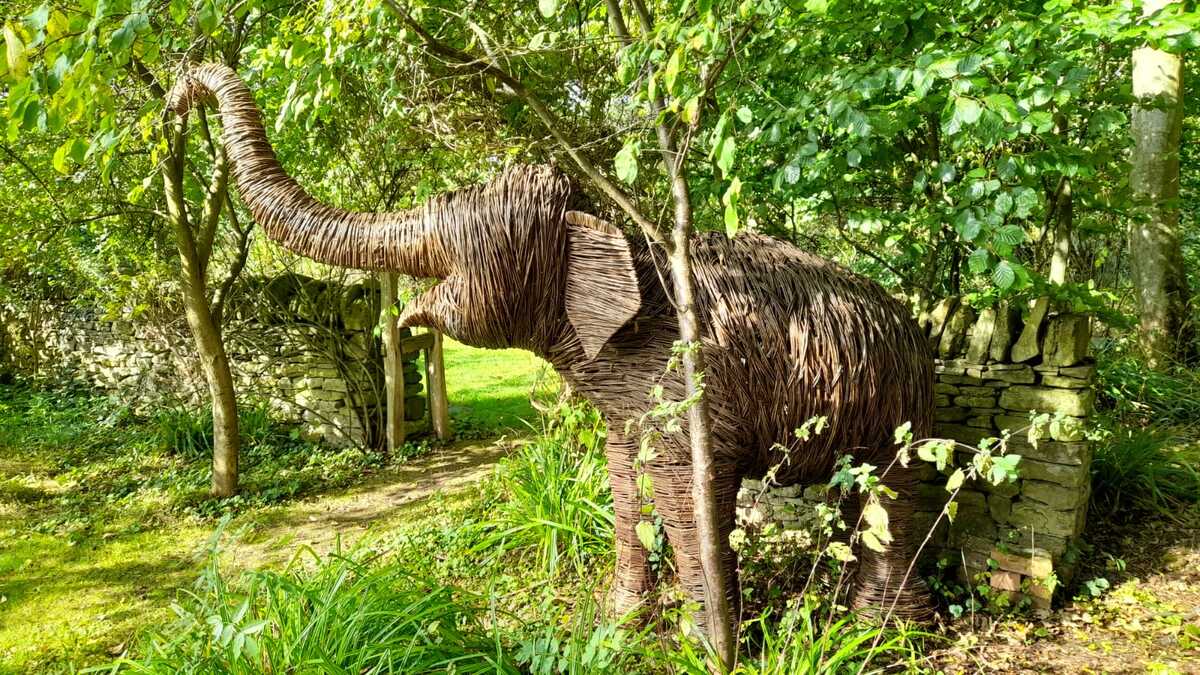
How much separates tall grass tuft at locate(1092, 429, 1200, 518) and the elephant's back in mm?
2107

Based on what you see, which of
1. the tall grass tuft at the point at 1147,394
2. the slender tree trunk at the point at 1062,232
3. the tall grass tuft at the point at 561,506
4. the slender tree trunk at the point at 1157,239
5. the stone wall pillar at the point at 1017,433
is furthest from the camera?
the slender tree trunk at the point at 1157,239

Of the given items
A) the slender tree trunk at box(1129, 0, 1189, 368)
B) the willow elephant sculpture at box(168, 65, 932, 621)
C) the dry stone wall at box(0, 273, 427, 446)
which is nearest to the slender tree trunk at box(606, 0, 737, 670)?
the willow elephant sculpture at box(168, 65, 932, 621)

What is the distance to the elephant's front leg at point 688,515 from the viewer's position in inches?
93.0

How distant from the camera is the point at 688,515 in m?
2.37

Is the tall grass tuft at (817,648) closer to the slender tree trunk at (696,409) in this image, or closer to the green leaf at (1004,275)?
the slender tree trunk at (696,409)

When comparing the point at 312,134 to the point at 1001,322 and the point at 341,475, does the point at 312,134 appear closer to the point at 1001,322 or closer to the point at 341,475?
the point at 341,475

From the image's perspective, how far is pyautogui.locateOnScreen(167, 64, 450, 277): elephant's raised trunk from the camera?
2.07m

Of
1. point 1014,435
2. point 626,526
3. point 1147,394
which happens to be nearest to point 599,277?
point 626,526

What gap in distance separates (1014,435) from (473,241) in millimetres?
2553

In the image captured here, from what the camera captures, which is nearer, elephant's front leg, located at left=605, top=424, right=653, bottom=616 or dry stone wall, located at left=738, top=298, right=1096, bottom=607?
elephant's front leg, located at left=605, top=424, right=653, bottom=616

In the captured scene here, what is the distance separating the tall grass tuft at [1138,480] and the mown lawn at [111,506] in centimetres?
343

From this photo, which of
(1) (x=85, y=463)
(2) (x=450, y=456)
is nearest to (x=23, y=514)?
(1) (x=85, y=463)

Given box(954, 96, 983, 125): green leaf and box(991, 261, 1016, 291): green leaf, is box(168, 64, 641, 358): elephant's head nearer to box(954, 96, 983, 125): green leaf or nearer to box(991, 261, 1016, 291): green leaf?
box(954, 96, 983, 125): green leaf

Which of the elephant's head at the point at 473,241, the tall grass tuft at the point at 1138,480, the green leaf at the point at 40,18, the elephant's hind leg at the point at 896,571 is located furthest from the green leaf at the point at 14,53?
the tall grass tuft at the point at 1138,480
